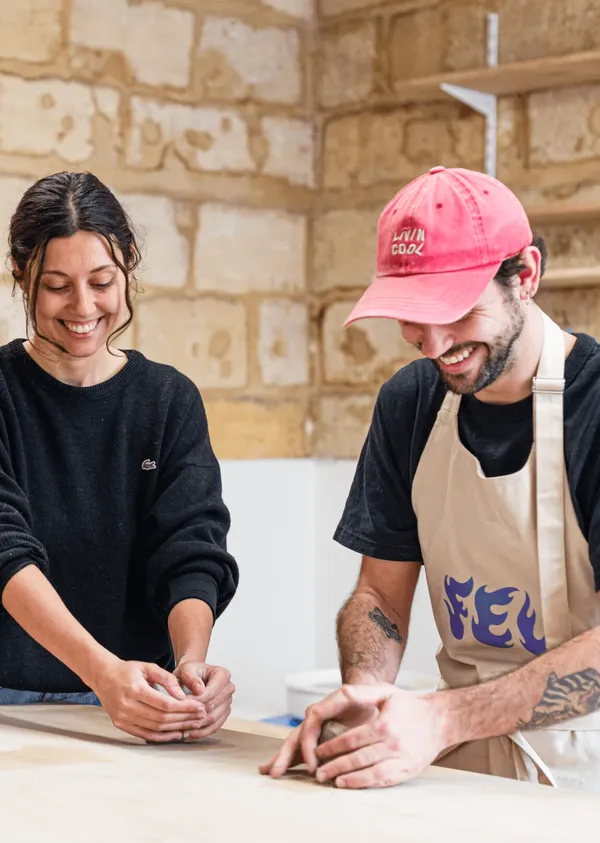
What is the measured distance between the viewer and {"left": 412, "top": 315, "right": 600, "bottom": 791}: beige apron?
181 centimetres

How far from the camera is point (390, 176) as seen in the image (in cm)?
387

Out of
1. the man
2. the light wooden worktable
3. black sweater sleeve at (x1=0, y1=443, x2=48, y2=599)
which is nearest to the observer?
the light wooden worktable

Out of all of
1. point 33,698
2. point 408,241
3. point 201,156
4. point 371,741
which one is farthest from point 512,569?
point 201,156

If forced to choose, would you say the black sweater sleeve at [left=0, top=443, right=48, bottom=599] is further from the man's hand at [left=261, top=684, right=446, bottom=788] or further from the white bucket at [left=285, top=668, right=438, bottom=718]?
the white bucket at [left=285, top=668, right=438, bottom=718]

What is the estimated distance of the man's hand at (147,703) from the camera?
1.82 metres

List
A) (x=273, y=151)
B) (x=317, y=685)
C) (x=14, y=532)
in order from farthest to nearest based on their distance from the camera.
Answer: (x=273, y=151) < (x=317, y=685) < (x=14, y=532)

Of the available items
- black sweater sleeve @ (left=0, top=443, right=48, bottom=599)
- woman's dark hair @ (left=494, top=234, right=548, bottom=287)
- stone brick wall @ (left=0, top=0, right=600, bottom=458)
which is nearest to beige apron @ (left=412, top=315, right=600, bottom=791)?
woman's dark hair @ (left=494, top=234, right=548, bottom=287)

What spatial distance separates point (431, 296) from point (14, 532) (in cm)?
76

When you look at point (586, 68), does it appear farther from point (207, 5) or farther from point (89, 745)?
point (89, 745)

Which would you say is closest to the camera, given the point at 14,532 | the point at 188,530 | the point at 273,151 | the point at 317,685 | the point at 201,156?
the point at 14,532

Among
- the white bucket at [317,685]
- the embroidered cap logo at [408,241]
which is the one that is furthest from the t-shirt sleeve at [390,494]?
the white bucket at [317,685]

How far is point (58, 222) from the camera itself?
81.8 inches

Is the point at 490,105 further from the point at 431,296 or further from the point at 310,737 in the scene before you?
the point at 310,737

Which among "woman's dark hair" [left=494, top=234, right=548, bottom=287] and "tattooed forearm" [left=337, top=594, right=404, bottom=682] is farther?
"tattooed forearm" [left=337, top=594, right=404, bottom=682]
